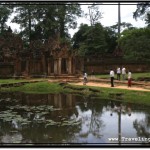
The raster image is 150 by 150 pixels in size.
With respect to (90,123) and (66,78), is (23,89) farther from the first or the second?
(90,123)

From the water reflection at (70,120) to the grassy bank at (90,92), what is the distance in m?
1.03

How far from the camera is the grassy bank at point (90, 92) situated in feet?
63.5

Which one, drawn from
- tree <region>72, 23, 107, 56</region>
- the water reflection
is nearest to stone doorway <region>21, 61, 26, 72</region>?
tree <region>72, 23, 107, 56</region>

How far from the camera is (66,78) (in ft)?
101

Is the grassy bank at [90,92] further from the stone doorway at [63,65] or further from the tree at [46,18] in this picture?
the tree at [46,18]

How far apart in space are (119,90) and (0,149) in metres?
13.2

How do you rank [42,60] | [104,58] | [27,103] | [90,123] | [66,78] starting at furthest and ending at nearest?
[104,58], [42,60], [66,78], [27,103], [90,123]

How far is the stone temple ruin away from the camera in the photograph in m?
33.5

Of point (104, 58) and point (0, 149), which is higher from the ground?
point (104, 58)

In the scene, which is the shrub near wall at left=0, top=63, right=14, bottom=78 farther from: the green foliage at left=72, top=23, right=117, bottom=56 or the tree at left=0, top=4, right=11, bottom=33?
the green foliage at left=72, top=23, right=117, bottom=56

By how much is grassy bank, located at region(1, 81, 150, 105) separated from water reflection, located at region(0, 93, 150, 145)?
1.03m

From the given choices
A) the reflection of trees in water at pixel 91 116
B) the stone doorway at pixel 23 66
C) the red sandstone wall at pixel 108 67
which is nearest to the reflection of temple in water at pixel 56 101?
the reflection of trees in water at pixel 91 116

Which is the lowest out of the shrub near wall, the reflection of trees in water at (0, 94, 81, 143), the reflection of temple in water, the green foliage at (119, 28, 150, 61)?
the reflection of trees in water at (0, 94, 81, 143)

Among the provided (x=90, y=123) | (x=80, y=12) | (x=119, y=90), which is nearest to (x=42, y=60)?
(x=80, y=12)
